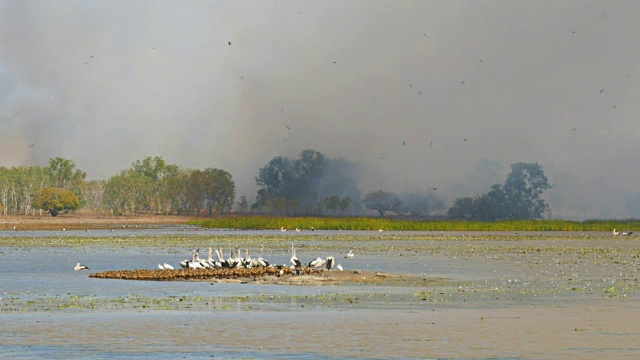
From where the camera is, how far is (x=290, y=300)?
3528cm

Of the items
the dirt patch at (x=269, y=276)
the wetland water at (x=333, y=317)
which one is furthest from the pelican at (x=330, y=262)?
the wetland water at (x=333, y=317)

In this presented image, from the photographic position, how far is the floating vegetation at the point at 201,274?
46000 millimetres

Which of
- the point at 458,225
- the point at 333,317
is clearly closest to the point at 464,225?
the point at 458,225

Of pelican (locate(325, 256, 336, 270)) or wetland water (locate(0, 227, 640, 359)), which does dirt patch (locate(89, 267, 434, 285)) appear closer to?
pelican (locate(325, 256, 336, 270))

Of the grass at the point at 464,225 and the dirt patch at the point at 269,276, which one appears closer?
the dirt patch at the point at 269,276

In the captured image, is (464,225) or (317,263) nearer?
(317,263)

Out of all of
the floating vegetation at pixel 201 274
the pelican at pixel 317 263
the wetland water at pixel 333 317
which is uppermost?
the pelican at pixel 317 263

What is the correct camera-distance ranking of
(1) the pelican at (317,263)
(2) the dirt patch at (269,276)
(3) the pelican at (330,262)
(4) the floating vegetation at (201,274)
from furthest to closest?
(1) the pelican at (317,263)
(3) the pelican at (330,262)
(4) the floating vegetation at (201,274)
(2) the dirt patch at (269,276)

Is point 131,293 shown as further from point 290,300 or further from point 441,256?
point 441,256

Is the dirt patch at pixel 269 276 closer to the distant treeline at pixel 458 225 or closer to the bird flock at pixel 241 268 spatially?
the bird flock at pixel 241 268

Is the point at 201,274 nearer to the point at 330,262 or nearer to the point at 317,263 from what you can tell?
the point at 317,263

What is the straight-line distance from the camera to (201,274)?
4691 centimetres

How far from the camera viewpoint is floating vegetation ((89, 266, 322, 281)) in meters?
46.0

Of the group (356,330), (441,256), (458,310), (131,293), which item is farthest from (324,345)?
(441,256)
